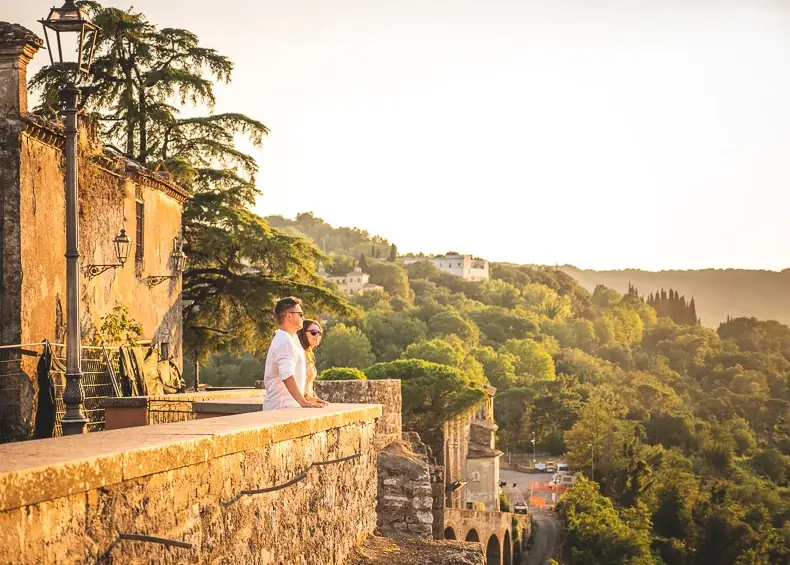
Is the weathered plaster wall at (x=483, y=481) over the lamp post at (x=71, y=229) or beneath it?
beneath

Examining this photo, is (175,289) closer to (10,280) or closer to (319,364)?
(10,280)

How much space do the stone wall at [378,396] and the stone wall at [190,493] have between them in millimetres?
11240

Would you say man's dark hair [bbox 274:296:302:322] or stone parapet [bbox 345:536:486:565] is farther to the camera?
man's dark hair [bbox 274:296:302:322]

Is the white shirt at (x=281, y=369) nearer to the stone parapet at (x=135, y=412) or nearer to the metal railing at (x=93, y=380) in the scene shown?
the stone parapet at (x=135, y=412)

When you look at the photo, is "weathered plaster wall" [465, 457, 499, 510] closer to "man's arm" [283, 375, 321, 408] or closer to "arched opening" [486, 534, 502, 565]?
"arched opening" [486, 534, 502, 565]

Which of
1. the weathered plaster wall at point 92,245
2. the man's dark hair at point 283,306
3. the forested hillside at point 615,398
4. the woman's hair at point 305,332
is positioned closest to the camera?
the man's dark hair at point 283,306

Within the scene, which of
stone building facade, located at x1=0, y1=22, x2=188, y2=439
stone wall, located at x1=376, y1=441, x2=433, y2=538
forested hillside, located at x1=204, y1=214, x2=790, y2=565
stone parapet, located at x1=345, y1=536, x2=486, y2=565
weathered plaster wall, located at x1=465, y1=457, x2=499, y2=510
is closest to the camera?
stone parapet, located at x1=345, y1=536, x2=486, y2=565

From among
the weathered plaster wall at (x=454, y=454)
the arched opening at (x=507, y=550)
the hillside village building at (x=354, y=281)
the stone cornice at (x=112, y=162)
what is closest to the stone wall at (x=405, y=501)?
the stone cornice at (x=112, y=162)

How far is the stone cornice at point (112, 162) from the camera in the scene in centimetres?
1534

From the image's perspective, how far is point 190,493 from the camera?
16.3 ft

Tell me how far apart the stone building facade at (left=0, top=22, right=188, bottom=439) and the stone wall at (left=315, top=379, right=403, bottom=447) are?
4225 mm

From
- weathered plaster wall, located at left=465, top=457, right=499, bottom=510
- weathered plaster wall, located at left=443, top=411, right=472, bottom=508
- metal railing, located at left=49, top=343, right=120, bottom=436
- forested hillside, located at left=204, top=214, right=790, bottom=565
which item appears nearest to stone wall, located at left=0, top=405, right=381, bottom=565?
metal railing, located at left=49, top=343, right=120, bottom=436

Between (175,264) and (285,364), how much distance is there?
15.9 metres

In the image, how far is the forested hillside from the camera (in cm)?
5572
